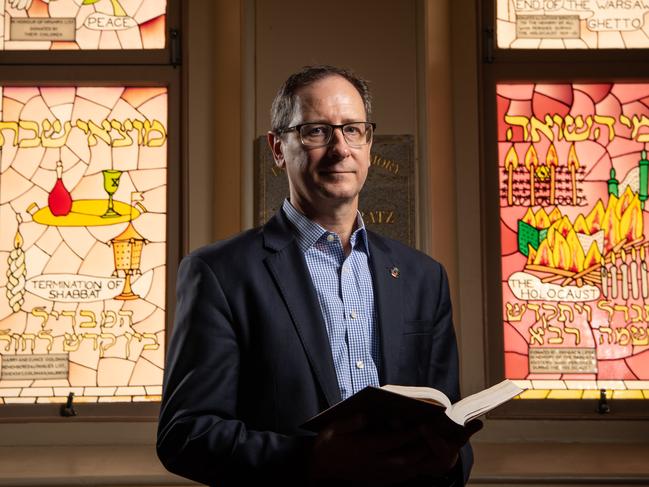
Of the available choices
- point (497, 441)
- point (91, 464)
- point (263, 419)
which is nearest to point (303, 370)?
point (263, 419)

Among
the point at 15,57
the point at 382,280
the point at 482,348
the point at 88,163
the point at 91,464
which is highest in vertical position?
the point at 15,57

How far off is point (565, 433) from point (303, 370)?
2.06 meters

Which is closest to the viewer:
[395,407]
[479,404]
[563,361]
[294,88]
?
[395,407]

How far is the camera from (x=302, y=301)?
127 cm

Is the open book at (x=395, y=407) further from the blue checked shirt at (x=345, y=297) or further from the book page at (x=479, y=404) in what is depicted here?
the blue checked shirt at (x=345, y=297)

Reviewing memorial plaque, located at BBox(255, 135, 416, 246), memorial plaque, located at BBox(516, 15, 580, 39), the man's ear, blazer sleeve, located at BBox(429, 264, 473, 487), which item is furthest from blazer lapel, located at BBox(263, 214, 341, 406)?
memorial plaque, located at BBox(516, 15, 580, 39)

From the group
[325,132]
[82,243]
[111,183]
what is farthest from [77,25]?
[325,132]

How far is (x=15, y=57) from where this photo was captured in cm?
312

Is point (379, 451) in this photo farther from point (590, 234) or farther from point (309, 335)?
point (590, 234)

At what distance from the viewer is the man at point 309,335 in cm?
115

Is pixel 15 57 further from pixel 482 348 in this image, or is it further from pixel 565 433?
pixel 565 433

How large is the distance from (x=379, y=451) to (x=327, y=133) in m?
0.52

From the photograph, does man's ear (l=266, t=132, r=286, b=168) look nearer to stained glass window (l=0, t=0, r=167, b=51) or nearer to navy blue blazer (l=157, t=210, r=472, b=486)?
navy blue blazer (l=157, t=210, r=472, b=486)

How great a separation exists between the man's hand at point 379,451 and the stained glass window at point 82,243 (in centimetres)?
201
